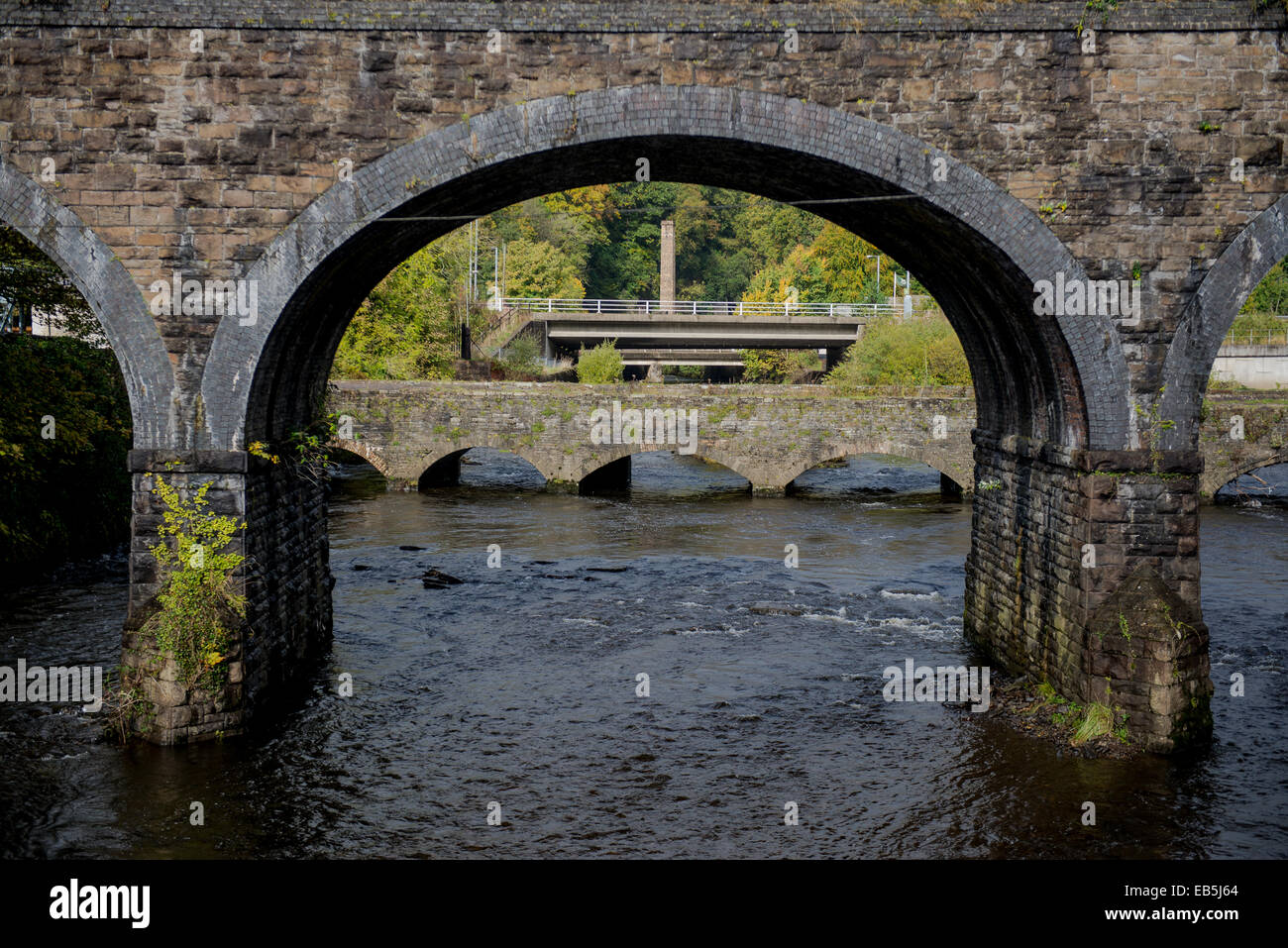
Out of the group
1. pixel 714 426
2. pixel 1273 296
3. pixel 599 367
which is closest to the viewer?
pixel 714 426

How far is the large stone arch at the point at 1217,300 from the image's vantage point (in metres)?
10.7

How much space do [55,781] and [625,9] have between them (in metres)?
8.95

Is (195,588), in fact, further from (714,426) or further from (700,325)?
(700,325)

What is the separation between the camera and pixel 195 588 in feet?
34.5

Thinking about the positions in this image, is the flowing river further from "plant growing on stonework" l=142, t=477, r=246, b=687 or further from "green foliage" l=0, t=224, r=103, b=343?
"green foliage" l=0, t=224, r=103, b=343

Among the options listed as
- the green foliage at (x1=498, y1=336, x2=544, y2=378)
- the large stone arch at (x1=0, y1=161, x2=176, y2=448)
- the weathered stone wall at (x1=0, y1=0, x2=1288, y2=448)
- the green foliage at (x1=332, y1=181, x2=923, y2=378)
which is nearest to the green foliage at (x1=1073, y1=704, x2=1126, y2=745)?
the weathered stone wall at (x1=0, y1=0, x2=1288, y2=448)

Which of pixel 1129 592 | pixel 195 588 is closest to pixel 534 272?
pixel 195 588

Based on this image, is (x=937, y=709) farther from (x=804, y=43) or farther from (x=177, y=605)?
(x=177, y=605)

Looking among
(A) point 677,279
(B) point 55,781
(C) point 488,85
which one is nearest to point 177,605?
(B) point 55,781

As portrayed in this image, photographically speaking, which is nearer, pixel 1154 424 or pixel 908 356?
pixel 1154 424

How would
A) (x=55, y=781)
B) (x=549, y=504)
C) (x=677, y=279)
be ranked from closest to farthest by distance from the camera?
(x=55, y=781) < (x=549, y=504) < (x=677, y=279)

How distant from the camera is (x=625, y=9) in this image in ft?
34.8

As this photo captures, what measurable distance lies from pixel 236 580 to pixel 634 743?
14.3ft
